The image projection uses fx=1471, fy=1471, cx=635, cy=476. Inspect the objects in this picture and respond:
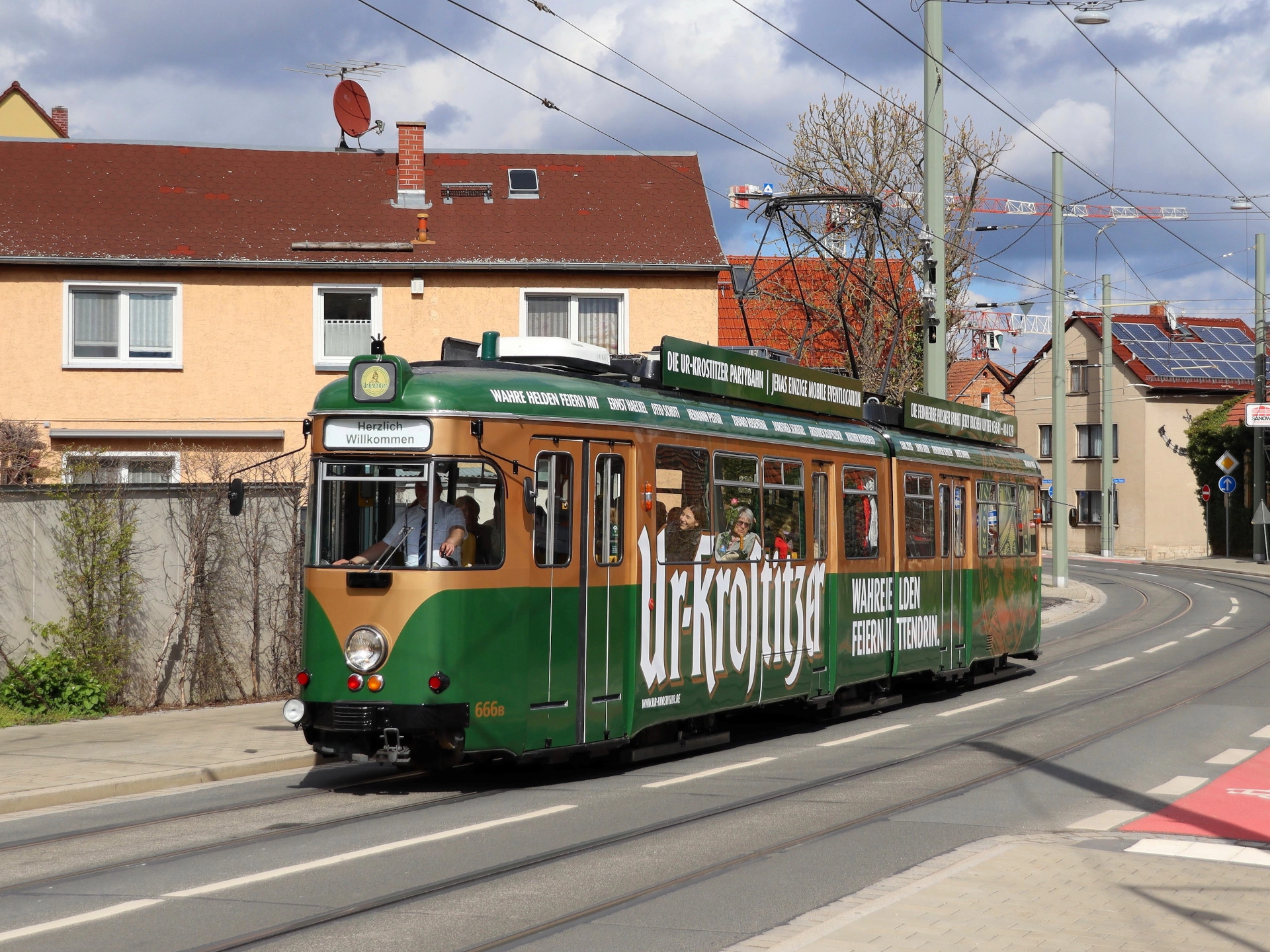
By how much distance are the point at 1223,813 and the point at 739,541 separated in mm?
4560

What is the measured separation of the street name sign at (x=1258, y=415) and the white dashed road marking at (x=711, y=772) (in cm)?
4262

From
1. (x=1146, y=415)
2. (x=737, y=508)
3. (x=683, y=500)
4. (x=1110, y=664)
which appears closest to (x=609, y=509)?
(x=683, y=500)

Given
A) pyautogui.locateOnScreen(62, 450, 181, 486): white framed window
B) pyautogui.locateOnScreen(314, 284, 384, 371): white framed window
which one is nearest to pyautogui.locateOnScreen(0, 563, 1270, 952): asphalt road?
pyautogui.locateOnScreen(62, 450, 181, 486): white framed window

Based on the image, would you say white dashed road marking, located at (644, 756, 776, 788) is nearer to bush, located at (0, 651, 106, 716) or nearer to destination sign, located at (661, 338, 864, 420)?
destination sign, located at (661, 338, 864, 420)

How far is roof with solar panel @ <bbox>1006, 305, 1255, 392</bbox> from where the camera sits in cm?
6169

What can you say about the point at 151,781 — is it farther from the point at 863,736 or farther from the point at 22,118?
the point at 22,118

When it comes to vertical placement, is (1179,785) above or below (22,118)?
below

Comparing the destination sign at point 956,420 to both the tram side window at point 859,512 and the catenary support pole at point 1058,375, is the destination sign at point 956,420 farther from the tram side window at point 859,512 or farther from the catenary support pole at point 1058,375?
the catenary support pole at point 1058,375

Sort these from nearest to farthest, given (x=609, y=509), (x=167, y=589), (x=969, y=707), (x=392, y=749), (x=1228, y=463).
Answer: (x=392, y=749) → (x=609, y=509) → (x=167, y=589) → (x=969, y=707) → (x=1228, y=463)

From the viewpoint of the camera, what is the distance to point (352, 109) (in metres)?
27.0

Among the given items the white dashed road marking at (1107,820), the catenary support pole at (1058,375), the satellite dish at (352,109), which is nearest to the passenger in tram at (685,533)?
the white dashed road marking at (1107,820)

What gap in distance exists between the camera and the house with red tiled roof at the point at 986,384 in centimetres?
Result: 7831

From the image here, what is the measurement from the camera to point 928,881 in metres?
7.13

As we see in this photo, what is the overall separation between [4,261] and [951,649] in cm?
1532
